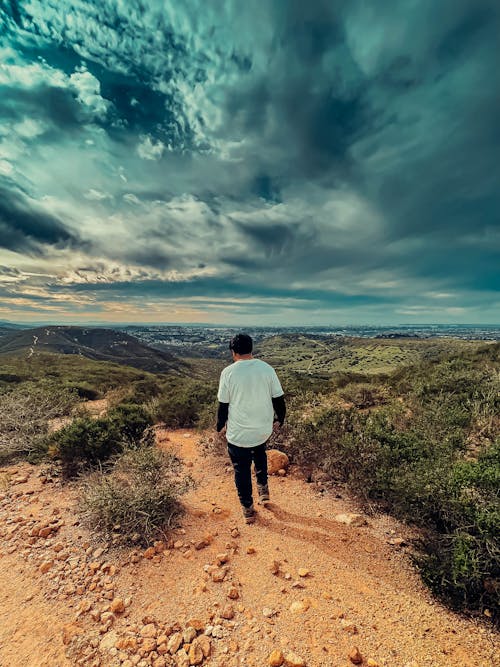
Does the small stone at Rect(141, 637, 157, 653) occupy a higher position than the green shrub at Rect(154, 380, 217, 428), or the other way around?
the small stone at Rect(141, 637, 157, 653)

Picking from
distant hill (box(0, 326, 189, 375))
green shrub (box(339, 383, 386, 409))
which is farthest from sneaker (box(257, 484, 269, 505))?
distant hill (box(0, 326, 189, 375))

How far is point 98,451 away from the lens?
20.3ft

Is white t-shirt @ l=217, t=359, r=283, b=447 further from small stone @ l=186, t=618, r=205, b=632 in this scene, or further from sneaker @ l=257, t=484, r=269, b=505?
small stone @ l=186, t=618, r=205, b=632

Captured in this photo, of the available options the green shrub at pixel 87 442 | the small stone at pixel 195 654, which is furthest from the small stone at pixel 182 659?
the green shrub at pixel 87 442

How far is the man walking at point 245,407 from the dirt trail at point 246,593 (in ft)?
2.45

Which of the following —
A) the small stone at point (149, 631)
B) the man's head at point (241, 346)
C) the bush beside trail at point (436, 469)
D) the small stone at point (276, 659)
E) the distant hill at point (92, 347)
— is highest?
the man's head at point (241, 346)

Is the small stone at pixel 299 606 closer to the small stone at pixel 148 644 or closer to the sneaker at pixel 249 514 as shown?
the small stone at pixel 148 644

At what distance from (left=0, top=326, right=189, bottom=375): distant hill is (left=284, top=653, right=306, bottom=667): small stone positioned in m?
113

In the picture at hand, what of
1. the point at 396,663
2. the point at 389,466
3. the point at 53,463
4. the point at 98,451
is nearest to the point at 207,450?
the point at 98,451

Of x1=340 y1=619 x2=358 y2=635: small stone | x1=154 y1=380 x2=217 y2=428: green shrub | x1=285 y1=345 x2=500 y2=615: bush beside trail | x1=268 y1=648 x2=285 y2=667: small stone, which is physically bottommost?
x1=154 y1=380 x2=217 y2=428: green shrub

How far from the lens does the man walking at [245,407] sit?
4312mm

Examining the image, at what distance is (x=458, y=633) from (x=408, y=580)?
2.13ft

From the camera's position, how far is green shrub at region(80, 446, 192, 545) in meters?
4.09

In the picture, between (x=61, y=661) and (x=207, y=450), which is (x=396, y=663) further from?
(x=207, y=450)
